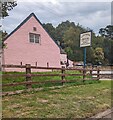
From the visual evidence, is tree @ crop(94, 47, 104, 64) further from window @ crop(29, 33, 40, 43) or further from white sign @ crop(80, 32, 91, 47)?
white sign @ crop(80, 32, 91, 47)

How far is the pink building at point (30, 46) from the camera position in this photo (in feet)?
75.6

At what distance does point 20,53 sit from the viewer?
23.6 meters

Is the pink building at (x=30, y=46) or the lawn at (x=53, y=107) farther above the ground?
the pink building at (x=30, y=46)

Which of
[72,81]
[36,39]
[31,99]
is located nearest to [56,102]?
[31,99]

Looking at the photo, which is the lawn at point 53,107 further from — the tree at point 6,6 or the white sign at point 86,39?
the white sign at point 86,39

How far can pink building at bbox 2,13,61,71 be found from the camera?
23047 millimetres

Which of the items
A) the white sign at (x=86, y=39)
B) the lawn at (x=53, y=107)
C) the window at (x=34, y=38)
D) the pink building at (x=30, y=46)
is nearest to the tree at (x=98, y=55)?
the pink building at (x=30, y=46)

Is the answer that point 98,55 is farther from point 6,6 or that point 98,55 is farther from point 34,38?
point 6,6

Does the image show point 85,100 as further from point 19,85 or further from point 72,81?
point 72,81

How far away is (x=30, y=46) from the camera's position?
2431 centimetres

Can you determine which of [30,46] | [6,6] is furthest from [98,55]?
[6,6]

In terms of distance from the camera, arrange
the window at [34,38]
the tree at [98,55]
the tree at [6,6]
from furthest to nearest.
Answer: the tree at [98,55] → the window at [34,38] → the tree at [6,6]

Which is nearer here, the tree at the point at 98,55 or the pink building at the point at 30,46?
the pink building at the point at 30,46

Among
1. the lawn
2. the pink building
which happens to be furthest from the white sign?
the lawn
